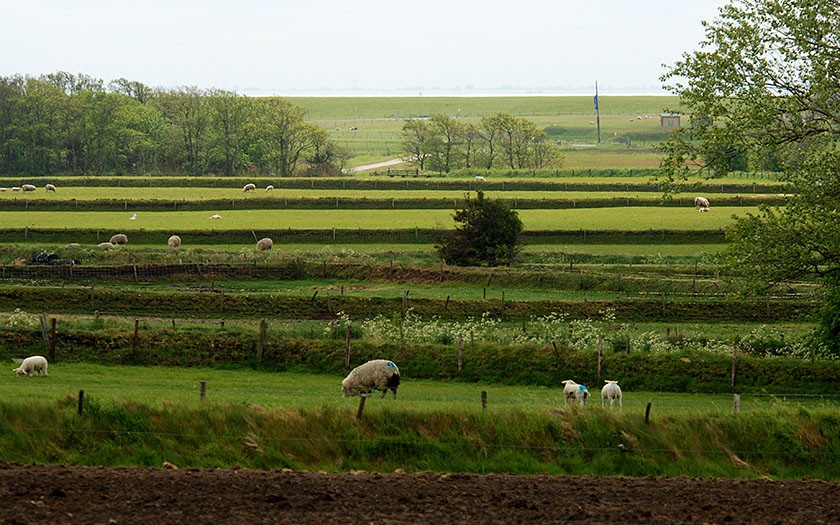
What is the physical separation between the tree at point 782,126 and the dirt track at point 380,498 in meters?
14.9

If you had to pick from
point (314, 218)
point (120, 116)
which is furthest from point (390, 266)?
point (120, 116)

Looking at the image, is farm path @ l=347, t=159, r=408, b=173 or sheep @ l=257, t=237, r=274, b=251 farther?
farm path @ l=347, t=159, r=408, b=173

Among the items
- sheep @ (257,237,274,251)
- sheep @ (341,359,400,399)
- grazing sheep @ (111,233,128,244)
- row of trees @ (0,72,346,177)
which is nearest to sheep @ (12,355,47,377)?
sheep @ (341,359,400,399)

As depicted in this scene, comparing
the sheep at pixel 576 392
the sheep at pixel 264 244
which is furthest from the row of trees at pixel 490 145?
the sheep at pixel 576 392

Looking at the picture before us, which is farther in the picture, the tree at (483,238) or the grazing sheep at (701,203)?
the grazing sheep at (701,203)

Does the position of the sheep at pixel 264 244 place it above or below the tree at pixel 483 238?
below

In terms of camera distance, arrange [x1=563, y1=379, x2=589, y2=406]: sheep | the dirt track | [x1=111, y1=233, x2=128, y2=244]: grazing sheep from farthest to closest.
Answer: [x1=111, y1=233, x2=128, y2=244]: grazing sheep
[x1=563, y1=379, x2=589, y2=406]: sheep
the dirt track

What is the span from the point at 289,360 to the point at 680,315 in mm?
18441

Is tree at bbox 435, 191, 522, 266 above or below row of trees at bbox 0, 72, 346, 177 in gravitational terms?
below

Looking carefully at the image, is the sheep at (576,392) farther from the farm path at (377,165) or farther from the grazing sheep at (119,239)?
the farm path at (377,165)

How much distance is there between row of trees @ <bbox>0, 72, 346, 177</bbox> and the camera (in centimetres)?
14612

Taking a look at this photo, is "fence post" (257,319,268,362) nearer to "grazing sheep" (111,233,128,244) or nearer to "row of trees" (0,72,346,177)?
"grazing sheep" (111,233,128,244)

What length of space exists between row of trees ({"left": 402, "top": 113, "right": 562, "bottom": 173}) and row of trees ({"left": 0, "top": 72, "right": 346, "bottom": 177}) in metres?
12.5

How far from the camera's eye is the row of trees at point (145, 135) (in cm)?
14612
